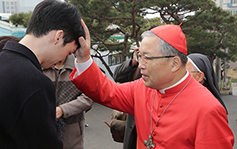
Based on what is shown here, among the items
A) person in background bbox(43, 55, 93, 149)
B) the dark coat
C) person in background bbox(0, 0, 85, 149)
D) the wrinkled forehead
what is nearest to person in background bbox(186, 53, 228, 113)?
the wrinkled forehead

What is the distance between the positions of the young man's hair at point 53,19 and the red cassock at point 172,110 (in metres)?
0.44

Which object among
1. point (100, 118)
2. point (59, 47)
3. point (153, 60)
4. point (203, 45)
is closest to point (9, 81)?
point (59, 47)

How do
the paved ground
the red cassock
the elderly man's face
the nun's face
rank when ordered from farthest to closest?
the paved ground, the nun's face, the elderly man's face, the red cassock

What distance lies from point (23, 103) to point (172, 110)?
1.09 meters

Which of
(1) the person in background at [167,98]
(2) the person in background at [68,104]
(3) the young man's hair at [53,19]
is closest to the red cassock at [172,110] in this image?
(1) the person in background at [167,98]

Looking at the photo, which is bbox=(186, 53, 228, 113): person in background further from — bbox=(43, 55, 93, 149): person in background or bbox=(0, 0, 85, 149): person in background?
bbox=(0, 0, 85, 149): person in background

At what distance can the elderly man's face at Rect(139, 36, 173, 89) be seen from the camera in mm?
1775

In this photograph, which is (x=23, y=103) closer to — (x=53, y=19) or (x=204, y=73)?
(x=53, y=19)

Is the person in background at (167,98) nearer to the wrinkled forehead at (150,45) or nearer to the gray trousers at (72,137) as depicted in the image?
the wrinkled forehead at (150,45)

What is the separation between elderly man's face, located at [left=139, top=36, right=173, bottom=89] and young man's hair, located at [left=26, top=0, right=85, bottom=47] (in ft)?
1.79

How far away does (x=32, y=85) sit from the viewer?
121 cm

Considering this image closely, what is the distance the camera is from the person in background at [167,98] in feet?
5.22

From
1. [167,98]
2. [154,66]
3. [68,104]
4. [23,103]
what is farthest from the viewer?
[68,104]

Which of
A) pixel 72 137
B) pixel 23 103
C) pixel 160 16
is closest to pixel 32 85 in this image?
pixel 23 103
